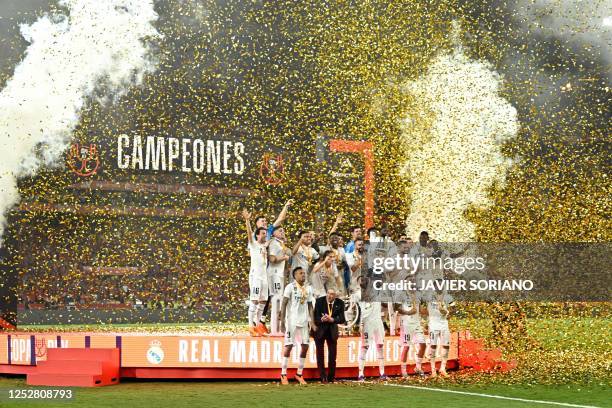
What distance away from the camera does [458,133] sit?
71.5 feet

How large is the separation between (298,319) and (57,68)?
1157 centimetres

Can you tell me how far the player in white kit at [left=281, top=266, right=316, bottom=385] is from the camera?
13.2 meters

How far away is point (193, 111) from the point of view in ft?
113

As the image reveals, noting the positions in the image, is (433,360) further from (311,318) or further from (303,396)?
(303,396)

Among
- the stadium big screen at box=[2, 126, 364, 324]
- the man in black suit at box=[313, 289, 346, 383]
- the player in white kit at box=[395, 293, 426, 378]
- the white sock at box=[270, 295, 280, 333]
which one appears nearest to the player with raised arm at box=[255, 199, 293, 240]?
the white sock at box=[270, 295, 280, 333]

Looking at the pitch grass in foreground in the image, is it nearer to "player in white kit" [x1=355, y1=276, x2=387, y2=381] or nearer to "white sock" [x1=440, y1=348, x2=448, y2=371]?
"player in white kit" [x1=355, y1=276, x2=387, y2=381]

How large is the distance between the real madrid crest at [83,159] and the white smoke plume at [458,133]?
11.5m

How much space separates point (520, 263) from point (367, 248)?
3466 millimetres

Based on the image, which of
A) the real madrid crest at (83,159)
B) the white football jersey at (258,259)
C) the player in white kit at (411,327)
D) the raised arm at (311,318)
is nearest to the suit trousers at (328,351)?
the raised arm at (311,318)

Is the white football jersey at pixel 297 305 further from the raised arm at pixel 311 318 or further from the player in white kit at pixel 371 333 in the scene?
the player in white kit at pixel 371 333

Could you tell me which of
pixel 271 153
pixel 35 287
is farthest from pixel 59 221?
pixel 271 153

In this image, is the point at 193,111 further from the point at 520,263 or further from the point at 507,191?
the point at 520,263

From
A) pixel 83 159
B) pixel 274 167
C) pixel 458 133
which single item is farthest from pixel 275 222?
pixel 83 159

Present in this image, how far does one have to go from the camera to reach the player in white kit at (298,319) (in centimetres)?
1316
